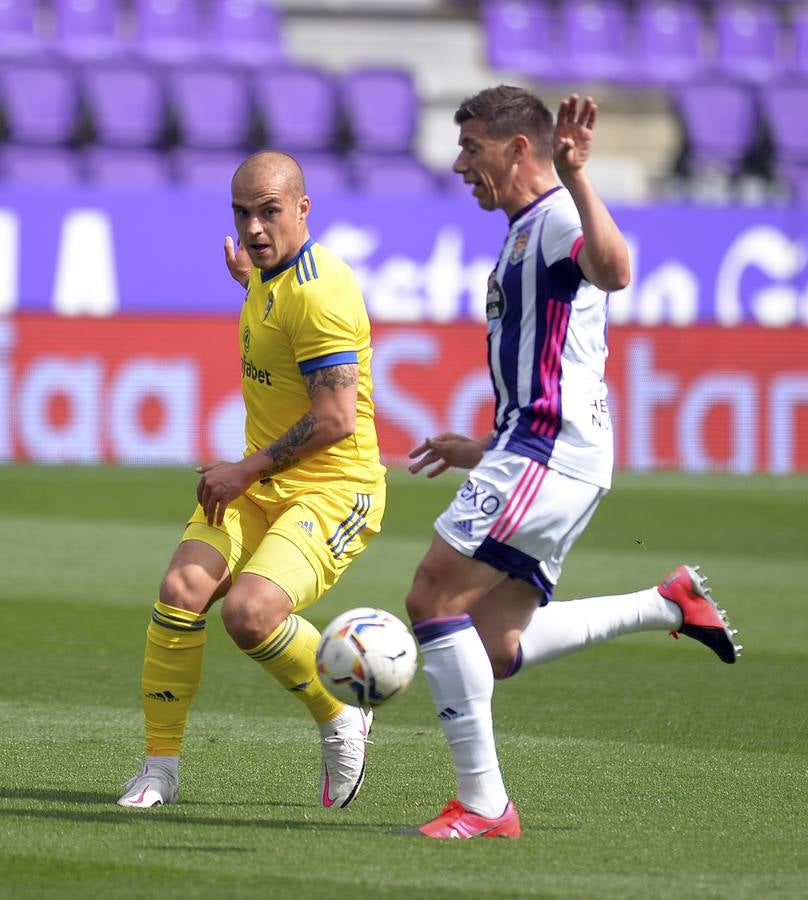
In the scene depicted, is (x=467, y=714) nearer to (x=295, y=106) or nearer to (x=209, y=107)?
(x=209, y=107)

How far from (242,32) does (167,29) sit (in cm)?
88

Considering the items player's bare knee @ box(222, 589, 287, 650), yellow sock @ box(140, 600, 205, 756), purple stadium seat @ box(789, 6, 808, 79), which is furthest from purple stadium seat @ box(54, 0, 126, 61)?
player's bare knee @ box(222, 589, 287, 650)

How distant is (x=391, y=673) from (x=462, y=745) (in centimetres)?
27

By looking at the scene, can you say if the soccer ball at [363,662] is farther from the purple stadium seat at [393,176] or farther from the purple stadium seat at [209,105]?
the purple stadium seat at [209,105]

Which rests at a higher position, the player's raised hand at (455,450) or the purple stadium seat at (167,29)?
the purple stadium seat at (167,29)

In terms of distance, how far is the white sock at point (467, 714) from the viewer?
4.69m

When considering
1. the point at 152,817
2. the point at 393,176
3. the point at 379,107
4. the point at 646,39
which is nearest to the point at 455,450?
the point at 152,817

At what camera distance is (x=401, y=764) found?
19.4 ft

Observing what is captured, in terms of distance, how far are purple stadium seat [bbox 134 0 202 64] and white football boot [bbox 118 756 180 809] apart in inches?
630

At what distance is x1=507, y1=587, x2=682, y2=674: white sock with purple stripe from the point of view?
518 cm

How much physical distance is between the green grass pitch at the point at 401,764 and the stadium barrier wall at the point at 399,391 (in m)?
4.89

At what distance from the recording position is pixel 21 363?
52.3 ft

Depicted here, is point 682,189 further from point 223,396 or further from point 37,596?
point 37,596

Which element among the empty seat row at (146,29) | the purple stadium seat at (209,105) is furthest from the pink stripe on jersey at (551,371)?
the empty seat row at (146,29)
